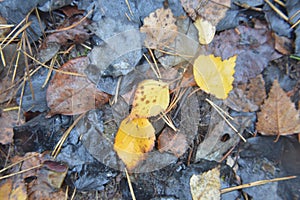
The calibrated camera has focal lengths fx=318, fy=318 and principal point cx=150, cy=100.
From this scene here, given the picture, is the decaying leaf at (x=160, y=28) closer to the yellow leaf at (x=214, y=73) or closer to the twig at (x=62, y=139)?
the yellow leaf at (x=214, y=73)

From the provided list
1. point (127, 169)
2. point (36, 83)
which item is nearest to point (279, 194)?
point (127, 169)

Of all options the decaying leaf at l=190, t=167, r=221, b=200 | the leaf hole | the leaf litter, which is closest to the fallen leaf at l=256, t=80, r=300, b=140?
the leaf litter

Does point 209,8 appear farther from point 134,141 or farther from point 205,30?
point 134,141

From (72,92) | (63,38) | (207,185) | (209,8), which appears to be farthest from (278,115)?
(63,38)

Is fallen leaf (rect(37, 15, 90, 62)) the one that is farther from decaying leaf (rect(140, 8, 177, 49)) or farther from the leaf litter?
decaying leaf (rect(140, 8, 177, 49))

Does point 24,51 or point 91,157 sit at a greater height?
point 24,51

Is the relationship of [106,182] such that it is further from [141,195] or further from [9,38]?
[9,38]
